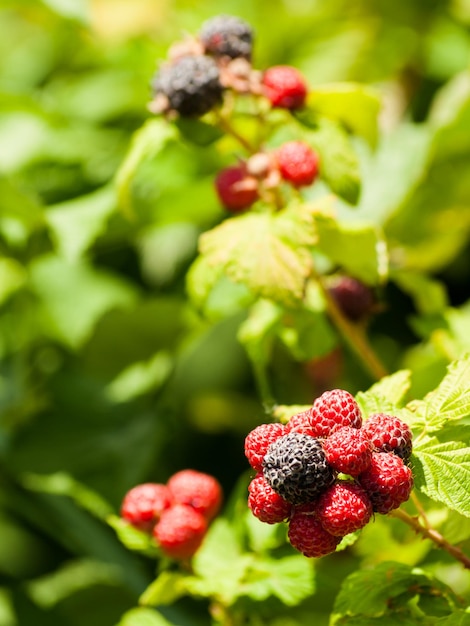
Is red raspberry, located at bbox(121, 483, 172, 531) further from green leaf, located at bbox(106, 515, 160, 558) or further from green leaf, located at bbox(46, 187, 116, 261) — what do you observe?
green leaf, located at bbox(46, 187, 116, 261)

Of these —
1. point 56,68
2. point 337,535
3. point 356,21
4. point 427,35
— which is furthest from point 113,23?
point 337,535

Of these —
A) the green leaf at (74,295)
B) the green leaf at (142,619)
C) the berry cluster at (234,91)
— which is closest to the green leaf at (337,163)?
the berry cluster at (234,91)

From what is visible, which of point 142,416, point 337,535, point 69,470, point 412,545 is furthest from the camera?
point 142,416

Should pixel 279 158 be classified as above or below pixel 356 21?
above

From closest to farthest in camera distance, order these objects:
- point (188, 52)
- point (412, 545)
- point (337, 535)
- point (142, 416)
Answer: point (337, 535), point (412, 545), point (188, 52), point (142, 416)

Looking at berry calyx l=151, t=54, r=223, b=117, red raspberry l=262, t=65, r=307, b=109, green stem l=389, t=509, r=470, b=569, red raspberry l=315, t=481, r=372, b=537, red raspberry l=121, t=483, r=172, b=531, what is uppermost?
berry calyx l=151, t=54, r=223, b=117

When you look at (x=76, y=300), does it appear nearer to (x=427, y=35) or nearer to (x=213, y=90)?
(x=213, y=90)

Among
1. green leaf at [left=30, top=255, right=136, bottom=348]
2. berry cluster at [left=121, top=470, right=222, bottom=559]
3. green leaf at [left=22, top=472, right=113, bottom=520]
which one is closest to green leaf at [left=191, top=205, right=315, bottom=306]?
berry cluster at [left=121, top=470, right=222, bottom=559]
